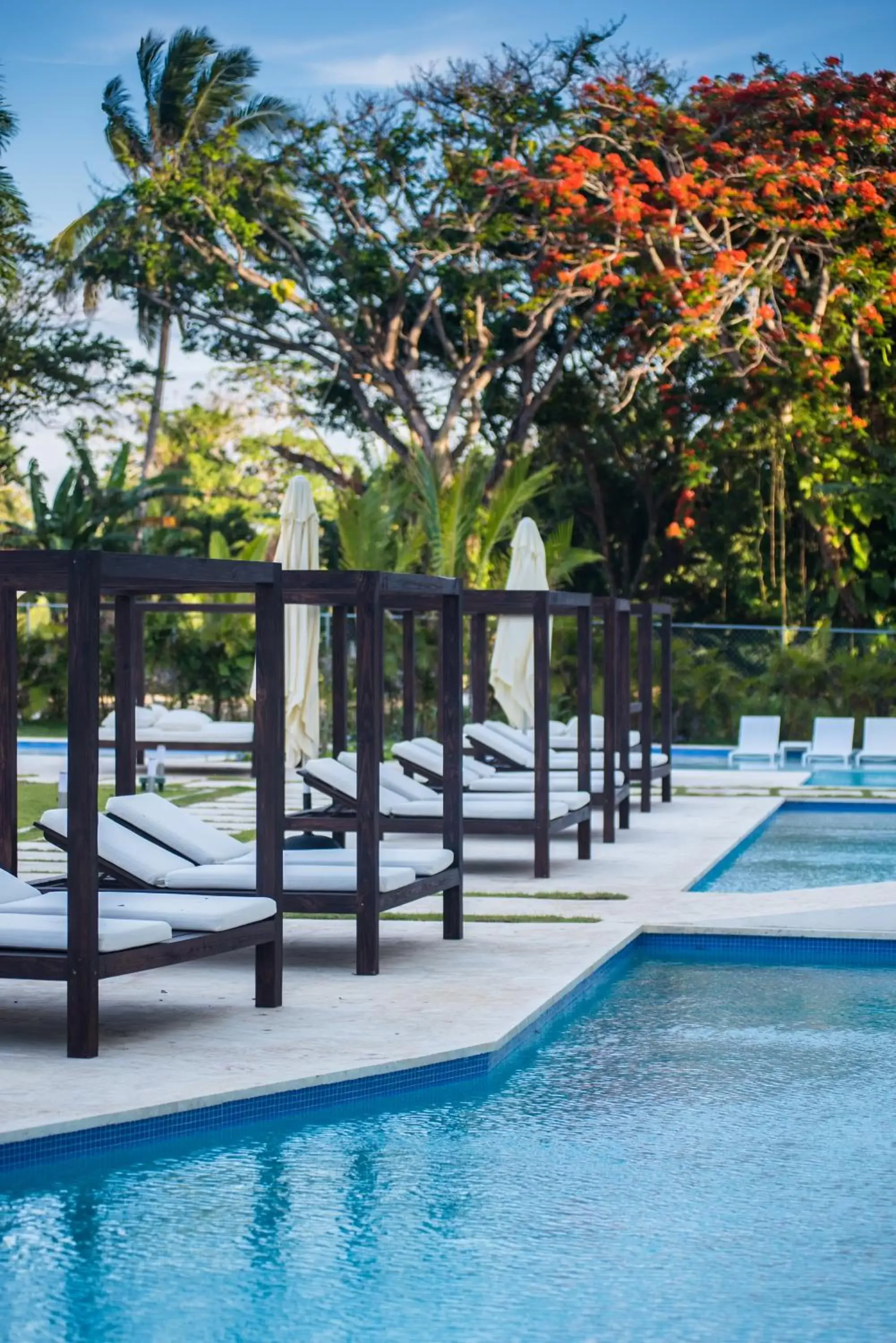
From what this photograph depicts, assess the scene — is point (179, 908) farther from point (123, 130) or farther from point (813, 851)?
point (123, 130)

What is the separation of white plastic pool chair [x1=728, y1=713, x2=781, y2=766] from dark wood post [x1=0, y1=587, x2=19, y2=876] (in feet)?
49.8

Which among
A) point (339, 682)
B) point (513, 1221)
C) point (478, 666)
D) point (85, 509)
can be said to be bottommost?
point (513, 1221)

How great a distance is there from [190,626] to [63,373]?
8586 millimetres

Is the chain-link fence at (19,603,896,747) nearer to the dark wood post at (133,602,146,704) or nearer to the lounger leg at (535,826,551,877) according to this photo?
the dark wood post at (133,602,146,704)

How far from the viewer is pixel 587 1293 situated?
453 cm

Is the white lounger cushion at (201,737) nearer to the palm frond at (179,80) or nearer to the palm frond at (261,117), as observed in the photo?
the palm frond at (179,80)

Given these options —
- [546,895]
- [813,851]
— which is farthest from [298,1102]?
[813,851]

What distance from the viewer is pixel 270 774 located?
7.16 metres

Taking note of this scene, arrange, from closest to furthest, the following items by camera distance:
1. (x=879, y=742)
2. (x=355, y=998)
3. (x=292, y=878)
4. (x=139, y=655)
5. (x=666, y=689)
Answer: (x=355, y=998), (x=292, y=878), (x=666, y=689), (x=139, y=655), (x=879, y=742)

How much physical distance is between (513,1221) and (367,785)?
324cm

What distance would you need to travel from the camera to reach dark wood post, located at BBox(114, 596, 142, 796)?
28.1ft

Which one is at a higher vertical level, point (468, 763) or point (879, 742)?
point (468, 763)

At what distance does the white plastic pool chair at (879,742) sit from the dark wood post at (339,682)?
11251mm

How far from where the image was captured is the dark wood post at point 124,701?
8562mm
